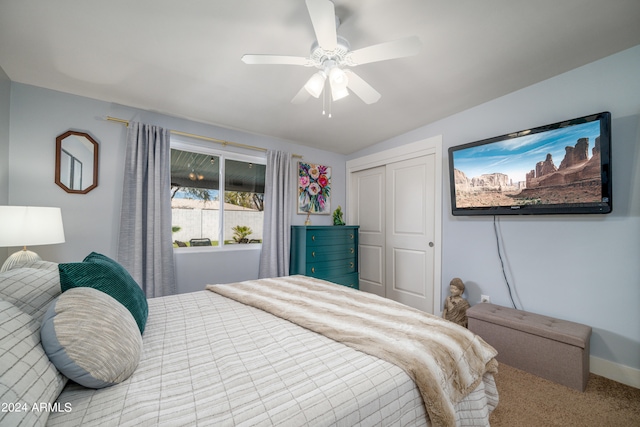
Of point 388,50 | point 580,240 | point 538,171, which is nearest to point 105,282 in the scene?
point 388,50

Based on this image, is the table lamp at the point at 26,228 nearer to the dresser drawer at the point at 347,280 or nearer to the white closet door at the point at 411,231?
the dresser drawer at the point at 347,280

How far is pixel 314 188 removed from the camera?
416cm

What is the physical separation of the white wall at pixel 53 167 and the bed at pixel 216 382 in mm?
1562

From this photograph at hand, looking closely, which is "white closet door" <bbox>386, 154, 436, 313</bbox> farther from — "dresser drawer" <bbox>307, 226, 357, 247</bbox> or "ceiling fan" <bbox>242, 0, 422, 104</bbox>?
"ceiling fan" <bbox>242, 0, 422, 104</bbox>

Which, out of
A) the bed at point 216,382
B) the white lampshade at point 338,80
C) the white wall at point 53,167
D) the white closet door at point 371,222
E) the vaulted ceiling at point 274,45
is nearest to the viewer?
the bed at point 216,382

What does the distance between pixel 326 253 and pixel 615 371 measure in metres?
2.78

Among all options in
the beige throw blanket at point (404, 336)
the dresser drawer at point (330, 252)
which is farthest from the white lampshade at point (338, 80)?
the dresser drawer at point (330, 252)

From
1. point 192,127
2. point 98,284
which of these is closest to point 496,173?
point 98,284

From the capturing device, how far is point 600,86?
6.66 ft

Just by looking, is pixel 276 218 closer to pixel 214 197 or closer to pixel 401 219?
pixel 214 197

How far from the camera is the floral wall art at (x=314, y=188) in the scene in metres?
4.03

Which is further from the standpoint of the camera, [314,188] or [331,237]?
[314,188]

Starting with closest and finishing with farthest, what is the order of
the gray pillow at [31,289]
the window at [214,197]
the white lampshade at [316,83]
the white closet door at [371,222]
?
the gray pillow at [31,289] < the white lampshade at [316,83] < the window at [214,197] < the white closet door at [371,222]

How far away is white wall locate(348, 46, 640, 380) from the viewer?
6.23 feet
